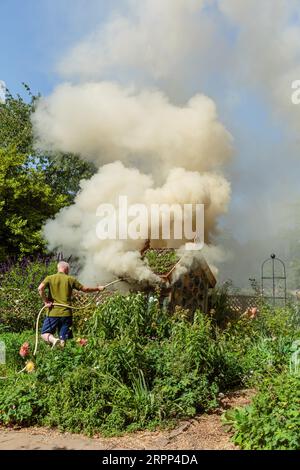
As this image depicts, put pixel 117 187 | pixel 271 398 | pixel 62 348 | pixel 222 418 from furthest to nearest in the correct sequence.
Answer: pixel 117 187 < pixel 62 348 < pixel 222 418 < pixel 271 398

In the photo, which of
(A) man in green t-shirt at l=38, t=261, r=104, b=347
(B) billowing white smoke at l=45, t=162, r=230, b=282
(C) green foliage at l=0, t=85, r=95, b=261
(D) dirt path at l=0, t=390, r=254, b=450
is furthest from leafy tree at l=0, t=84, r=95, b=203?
(D) dirt path at l=0, t=390, r=254, b=450

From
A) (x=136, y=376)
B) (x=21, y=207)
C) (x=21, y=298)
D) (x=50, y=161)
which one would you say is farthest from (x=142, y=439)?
(x=50, y=161)

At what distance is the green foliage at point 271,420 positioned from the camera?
13.5 ft

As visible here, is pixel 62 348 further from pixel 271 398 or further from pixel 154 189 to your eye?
pixel 154 189

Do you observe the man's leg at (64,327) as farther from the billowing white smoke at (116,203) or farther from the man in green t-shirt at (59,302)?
the billowing white smoke at (116,203)

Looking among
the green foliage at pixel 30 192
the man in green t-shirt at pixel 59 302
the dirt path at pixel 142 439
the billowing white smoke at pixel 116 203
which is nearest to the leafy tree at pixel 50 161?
the green foliage at pixel 30 192

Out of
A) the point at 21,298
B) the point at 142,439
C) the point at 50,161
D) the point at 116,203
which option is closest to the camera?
the point at 142,439

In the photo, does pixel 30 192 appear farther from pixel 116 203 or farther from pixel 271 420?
pixel 271 420

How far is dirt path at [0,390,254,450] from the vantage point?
15.5 feet

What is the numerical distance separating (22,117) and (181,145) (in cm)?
963

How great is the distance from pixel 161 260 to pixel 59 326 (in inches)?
124

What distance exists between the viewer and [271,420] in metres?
4.34

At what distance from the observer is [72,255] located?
41.3ft

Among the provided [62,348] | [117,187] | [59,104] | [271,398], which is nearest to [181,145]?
[117,187]
